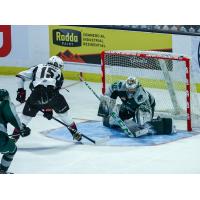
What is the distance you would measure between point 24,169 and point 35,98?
128 cm

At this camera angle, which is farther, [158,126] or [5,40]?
[5,40]

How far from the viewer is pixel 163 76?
1365 cm

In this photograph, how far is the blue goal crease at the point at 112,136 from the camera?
12325mm

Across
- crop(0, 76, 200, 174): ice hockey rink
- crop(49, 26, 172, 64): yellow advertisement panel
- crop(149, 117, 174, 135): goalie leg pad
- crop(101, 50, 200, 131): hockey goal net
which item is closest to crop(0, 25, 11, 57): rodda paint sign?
crop(49, 26, 172, 64): yellow advertisement panel

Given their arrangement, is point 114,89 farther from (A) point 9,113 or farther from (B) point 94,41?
(B) point 94,41

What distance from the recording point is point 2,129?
10.5m

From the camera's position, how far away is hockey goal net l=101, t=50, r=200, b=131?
1301 centimetres

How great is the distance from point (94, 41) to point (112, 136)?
3.37 metres

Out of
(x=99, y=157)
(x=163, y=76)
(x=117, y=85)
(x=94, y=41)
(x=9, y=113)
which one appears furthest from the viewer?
(x=94, y=41)

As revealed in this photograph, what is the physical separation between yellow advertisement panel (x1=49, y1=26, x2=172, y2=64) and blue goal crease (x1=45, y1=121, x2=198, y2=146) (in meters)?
2.29

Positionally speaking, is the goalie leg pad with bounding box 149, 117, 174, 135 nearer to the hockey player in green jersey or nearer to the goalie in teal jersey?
the hockey player in green jersey

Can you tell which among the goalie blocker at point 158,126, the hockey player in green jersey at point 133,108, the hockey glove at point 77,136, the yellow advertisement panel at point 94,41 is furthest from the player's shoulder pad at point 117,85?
the yellow advertisement panel at point 94,41

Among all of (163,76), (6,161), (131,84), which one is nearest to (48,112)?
(131,84)
